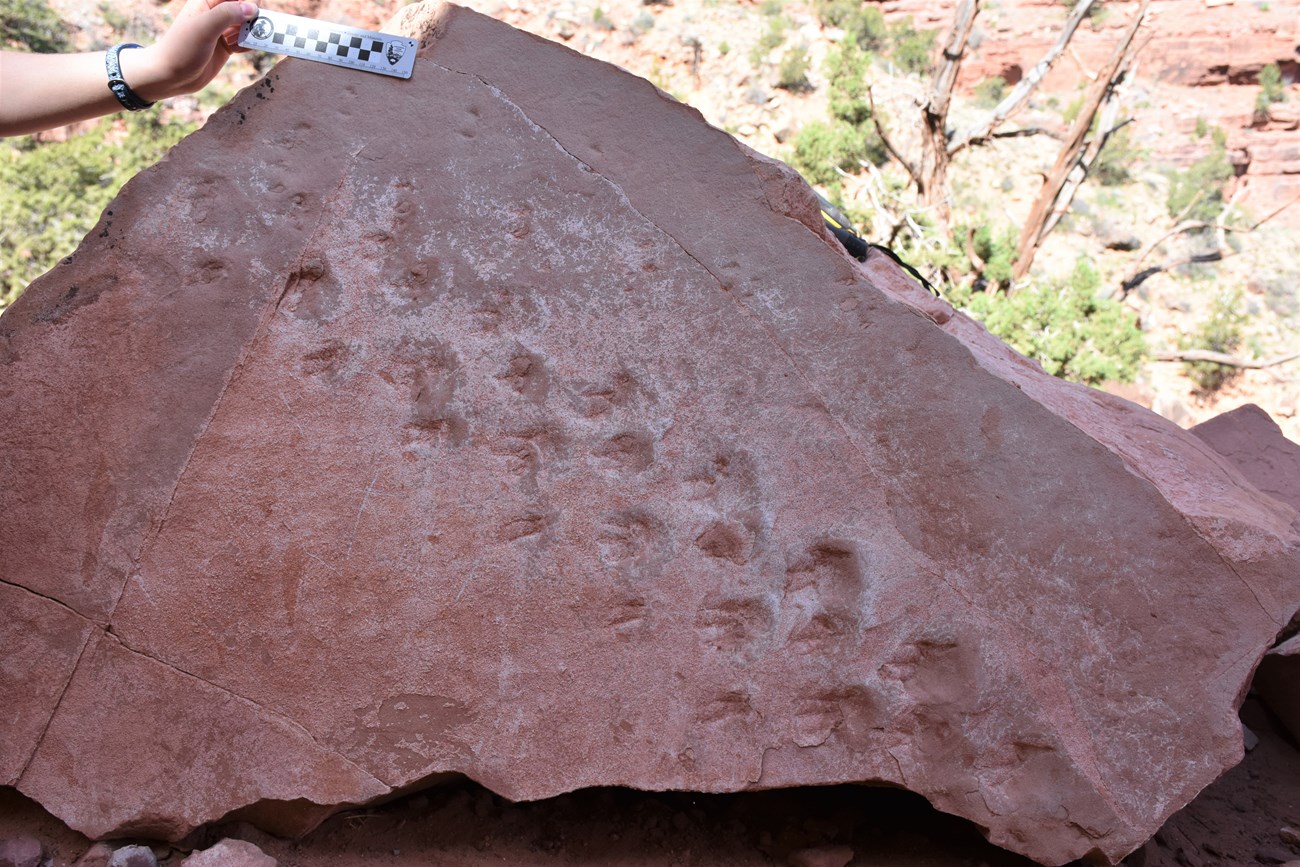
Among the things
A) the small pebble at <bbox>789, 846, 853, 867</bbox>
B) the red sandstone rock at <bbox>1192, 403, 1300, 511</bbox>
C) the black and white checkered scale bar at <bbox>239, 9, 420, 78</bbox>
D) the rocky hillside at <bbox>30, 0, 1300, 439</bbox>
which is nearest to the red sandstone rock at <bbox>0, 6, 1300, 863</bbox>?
the black and white checkered scale bar at <bbox>239, 9, 420, 78</bbox>

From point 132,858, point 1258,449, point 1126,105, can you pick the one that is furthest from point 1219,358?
point 132,858

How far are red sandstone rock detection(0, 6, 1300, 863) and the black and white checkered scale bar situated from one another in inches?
1.4

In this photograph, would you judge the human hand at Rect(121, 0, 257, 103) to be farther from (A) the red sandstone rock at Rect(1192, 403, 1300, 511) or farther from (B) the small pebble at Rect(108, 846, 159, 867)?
(A) the red sandstone rock at Rect(1192, 403, 1300, 511)

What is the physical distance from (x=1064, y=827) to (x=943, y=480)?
2.37 feet

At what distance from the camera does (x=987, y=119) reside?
26.3 feet

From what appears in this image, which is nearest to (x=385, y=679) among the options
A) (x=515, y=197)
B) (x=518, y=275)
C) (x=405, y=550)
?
(x=405, y=550)

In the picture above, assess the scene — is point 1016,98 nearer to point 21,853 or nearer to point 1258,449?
point 1258,449

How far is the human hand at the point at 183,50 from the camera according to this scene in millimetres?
1818

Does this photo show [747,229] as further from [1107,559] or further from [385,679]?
[385,679]

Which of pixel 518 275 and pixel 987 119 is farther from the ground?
pixel 518 275

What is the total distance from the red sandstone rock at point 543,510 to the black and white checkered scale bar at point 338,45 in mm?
35

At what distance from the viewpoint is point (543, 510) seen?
1880mm

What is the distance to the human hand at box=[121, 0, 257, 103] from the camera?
182 centimetres

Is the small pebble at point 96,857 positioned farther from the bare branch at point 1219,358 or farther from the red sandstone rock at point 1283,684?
the bare branch at point 1219,358
